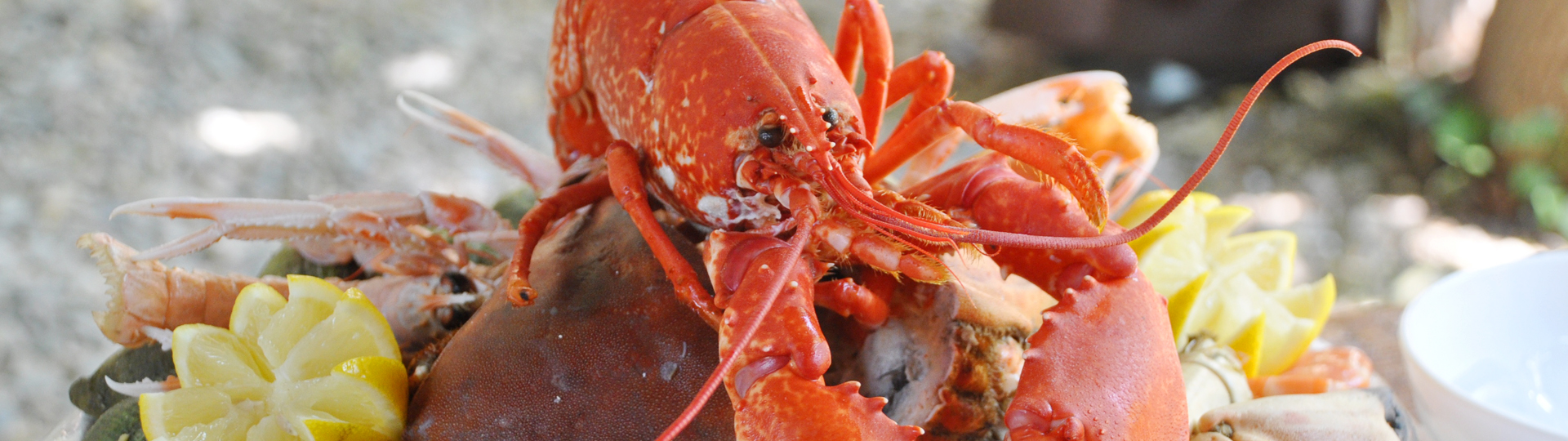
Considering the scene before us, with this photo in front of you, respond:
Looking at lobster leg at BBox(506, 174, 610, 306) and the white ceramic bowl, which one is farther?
the white ceramic bowl

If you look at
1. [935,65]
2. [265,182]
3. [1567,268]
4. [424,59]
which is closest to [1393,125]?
[1567,268]

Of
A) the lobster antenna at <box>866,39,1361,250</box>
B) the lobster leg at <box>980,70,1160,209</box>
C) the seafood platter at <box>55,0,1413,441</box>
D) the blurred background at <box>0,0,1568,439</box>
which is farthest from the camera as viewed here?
the blurred background at <box>0,0,1568,439</box>

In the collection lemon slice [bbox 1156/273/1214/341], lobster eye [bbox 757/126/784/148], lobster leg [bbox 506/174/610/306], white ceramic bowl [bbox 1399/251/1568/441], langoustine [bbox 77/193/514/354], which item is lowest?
white ceramic bowl [bbox 1399/251/1568/441]

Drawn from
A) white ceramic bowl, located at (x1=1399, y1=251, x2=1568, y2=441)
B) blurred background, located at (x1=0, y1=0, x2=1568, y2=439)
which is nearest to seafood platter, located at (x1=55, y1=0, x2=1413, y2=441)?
white ceramic bowl, located at (x1=1399, y1=251, x2=1568, y2=441)

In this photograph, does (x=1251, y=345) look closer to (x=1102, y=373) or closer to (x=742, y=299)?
(x=1102, y=373)

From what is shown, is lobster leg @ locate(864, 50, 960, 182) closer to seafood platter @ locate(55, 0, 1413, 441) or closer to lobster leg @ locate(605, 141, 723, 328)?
seafood platter @ locate(55, 0, 1413, 441)

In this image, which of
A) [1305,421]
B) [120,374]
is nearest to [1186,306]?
[1305,421]

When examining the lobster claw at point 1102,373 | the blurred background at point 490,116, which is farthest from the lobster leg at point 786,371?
the blurred background at point 490,116
